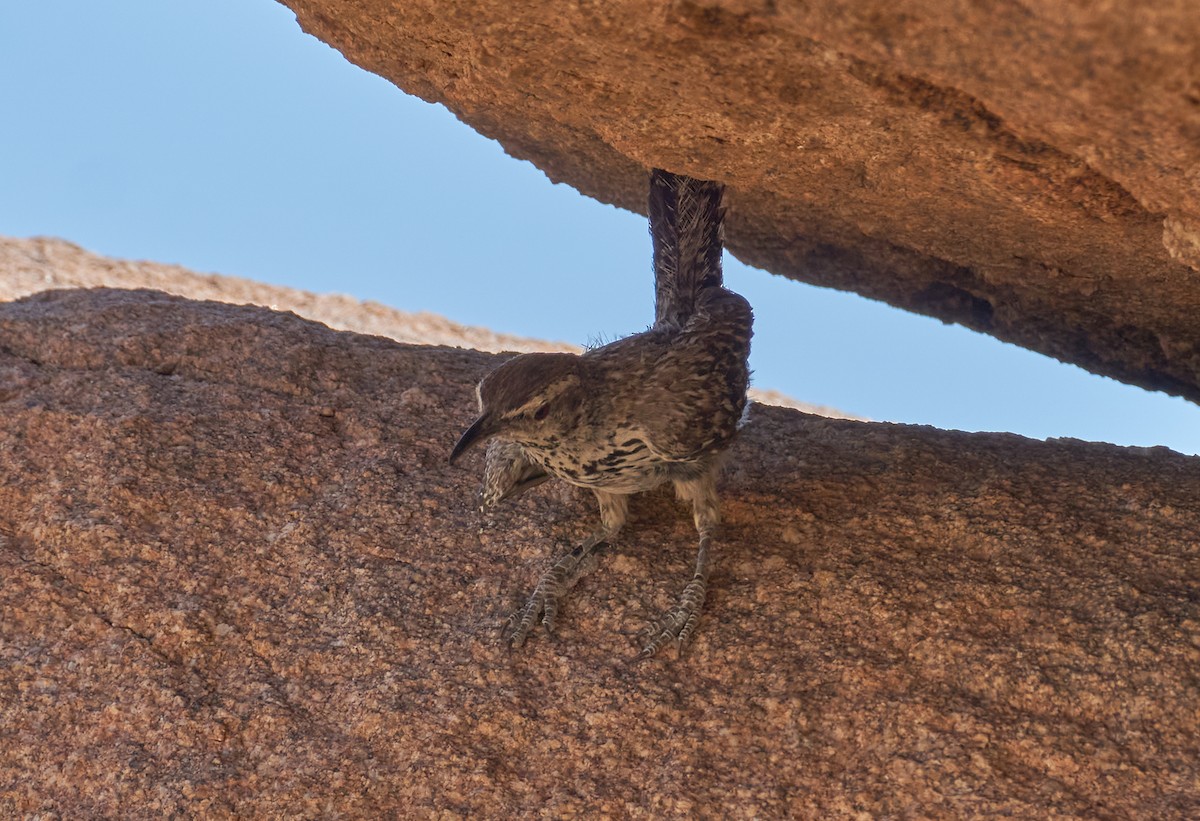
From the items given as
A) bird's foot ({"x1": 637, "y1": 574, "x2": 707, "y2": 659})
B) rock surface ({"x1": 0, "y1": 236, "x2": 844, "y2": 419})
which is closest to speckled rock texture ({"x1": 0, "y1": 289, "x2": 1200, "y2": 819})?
bird's foot ({"x1": 637, "y1": 574, "x2": 707, "y2": 659})

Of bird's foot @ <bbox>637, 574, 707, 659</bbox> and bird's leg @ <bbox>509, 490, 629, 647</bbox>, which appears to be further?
bird's leg @ <bbox>509, 490, 629, 647</bbox>

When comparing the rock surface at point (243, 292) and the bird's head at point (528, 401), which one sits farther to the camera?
the rock surface at point (243, 292)

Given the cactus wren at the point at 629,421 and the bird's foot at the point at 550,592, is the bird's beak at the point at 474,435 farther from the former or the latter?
the bird's foot at the point at 550,592

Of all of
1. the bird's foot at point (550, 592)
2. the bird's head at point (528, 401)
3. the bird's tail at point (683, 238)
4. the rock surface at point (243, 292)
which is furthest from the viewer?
the rock surface at point (243, 292)

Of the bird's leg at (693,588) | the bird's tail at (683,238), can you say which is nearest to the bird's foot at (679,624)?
the bird's leg at (693,588)

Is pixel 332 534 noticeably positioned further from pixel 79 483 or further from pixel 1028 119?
pixel 1028 119

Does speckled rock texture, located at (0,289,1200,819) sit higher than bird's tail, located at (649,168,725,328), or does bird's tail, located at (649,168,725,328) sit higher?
bird's tail, located at (649,168,725,328)

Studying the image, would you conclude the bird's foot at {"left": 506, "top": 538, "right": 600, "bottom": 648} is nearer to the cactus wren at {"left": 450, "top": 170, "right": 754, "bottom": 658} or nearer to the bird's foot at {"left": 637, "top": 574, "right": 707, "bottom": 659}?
the cactus wren at {"left": 450, "top": 170, "right": 754, "bottom": 658}

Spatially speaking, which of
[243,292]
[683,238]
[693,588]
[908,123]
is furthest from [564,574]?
[243,292]
